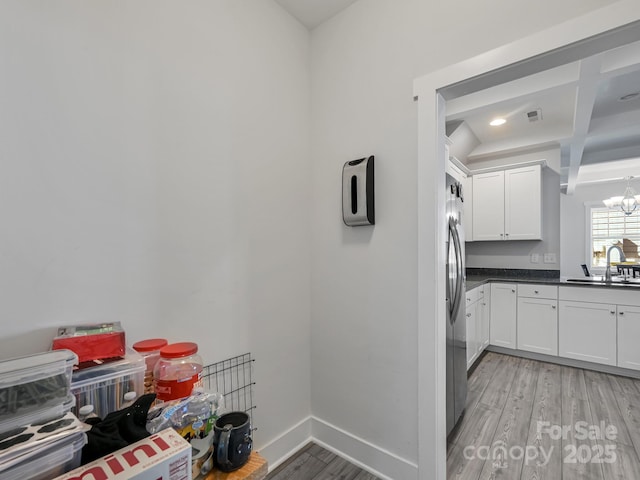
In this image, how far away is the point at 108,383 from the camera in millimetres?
918

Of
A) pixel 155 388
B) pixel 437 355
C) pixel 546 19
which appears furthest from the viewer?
pixel 437 355

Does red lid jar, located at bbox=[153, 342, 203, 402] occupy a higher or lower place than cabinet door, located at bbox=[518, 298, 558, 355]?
higher

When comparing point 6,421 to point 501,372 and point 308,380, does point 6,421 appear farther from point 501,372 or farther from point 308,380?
point 501,372

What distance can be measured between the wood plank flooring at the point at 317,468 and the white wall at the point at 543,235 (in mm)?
3620

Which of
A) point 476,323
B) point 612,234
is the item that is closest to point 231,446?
point 476,323

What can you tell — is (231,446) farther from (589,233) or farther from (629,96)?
(589,233)

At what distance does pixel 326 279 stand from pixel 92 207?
1.32 metres

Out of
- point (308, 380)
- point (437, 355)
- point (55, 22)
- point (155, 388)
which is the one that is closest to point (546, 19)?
point (437, 355)

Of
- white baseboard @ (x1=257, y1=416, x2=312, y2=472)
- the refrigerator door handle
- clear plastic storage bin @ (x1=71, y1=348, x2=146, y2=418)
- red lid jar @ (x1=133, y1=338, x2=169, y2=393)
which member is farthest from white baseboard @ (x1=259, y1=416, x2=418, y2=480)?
clear plastic storage bin @ (x1=71, y1=348, x2=146, y2=418)

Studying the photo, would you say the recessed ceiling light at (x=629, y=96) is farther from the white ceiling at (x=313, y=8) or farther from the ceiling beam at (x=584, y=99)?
the white ceiling at (x=313, y=8)

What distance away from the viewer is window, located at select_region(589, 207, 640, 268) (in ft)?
20.6

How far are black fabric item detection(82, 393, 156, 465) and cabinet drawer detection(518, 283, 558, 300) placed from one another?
413 centimetres

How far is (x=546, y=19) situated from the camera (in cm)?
128

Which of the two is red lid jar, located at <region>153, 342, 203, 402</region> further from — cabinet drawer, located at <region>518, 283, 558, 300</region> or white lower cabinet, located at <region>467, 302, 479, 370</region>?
cabinet drawer, located at <region>518, 283, 558, 300</region>
